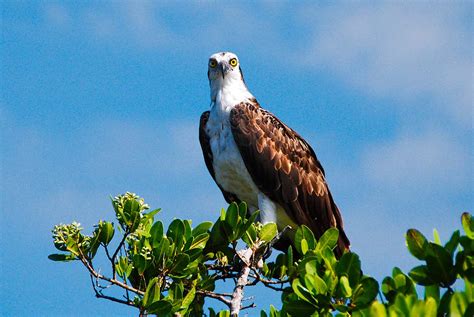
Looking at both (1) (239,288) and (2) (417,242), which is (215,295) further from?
(2) (417,242)

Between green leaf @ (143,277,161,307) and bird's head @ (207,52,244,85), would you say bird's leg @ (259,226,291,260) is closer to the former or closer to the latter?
green leaf @ (143,277,161,307)

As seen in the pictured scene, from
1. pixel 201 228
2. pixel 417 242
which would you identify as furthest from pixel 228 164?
pixel 417 242

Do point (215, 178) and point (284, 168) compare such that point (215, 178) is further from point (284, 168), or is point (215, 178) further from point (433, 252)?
point (433, 252)

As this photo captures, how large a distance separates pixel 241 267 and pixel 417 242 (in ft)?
9.60

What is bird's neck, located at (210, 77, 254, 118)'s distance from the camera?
1159 centimetres

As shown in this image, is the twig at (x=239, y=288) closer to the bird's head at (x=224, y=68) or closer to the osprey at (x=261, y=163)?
the osprey at (x=261, y=163)

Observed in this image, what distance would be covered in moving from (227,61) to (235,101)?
0.71 m

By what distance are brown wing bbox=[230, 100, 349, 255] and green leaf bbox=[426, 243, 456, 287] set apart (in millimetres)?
4788

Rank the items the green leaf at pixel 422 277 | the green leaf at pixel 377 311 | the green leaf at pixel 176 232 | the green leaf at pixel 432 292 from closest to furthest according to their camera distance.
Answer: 1. the green leaf at pixel 377 311
2. the green leaf at pixel 432 292
3. the green leaf at pixel 422 277
4. the green leaf at pixel 176 232

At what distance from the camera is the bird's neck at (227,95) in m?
11.6

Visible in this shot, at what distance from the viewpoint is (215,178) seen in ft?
38.2

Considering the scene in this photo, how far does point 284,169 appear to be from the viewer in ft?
37.9

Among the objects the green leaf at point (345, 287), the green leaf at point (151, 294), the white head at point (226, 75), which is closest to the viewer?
the green leaf at point (345, 287)

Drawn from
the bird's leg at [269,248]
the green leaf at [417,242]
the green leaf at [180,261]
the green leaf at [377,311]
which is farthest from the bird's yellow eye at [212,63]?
the green leaf at [377,311]
